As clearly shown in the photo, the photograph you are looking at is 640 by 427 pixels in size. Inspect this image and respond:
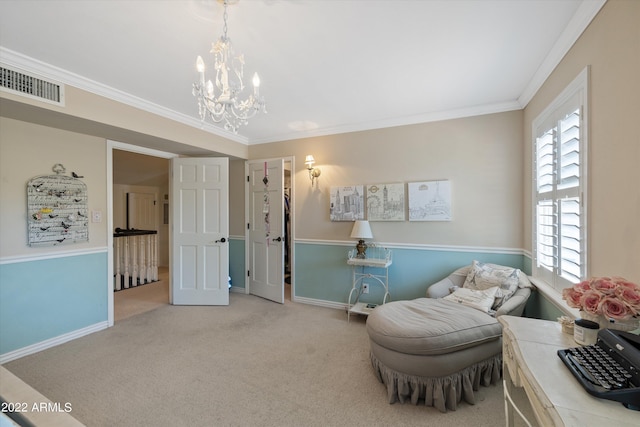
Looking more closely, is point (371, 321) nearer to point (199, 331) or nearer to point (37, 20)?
point (199, 331)

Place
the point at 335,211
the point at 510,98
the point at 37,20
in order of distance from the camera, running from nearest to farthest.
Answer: the point at 37,20
the point at 510,98
the point at 335,211

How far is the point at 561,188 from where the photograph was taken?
1924 mm

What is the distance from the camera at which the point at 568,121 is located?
179 centimetres

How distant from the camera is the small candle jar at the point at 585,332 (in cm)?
106

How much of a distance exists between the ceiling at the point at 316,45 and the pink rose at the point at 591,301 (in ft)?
5.07

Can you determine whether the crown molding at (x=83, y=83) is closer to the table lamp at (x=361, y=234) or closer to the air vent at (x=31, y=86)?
the air vent at (x=31, y=86)

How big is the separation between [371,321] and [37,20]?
9.88ft

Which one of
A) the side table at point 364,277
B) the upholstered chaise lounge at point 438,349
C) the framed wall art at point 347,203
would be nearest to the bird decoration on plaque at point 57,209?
the framed wall art at point 347,203

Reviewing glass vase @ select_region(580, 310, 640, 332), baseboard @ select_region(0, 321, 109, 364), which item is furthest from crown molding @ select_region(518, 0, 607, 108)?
baseboard @ select_region(0, 321, 109, 364)

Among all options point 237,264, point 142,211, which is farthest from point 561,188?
point 142,211

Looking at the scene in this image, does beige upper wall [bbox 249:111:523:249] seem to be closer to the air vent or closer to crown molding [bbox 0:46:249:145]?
crown molding [bbox 0:46:249:145]

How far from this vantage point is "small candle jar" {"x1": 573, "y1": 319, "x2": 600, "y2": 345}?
1.06 meters

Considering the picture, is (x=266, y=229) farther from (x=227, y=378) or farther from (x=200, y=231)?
(x=227, y=378)

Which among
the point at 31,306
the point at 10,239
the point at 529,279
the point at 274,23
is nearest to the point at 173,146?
the point at 10,239
